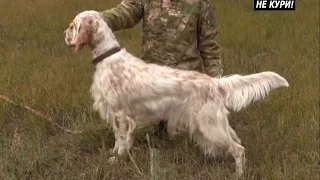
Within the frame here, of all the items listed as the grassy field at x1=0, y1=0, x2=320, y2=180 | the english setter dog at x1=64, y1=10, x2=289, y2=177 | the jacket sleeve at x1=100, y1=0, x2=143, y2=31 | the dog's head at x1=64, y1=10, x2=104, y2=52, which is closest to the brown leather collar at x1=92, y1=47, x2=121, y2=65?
the english setter dog at x1=64, y1=10, x2=289, y2=177

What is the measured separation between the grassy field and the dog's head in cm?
95

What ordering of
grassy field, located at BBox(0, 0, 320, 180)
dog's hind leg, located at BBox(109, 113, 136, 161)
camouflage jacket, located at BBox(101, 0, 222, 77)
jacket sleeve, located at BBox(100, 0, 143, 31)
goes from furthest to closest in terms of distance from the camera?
camouflage jacket, located at BBox(101, 0, 222, 77), jacket sleeve, located at BBox(100, 0, 143, 31), dog's hind leg, located at BBox(109, 113, 136, 161), grassy field, located at BBox(0, 0, 320, 180)

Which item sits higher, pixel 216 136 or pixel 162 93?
pixel 162 93

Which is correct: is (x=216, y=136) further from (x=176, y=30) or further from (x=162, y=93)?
(x=176, y=30)

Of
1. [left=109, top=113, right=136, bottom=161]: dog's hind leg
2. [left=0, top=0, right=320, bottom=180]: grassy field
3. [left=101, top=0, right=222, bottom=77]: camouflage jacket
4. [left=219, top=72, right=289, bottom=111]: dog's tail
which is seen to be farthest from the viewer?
[left=101, top=0, right=222, bottom=77]: camouflage jacket

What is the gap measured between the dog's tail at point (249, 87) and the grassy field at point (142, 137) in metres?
0.58

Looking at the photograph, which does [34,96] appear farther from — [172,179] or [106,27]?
[172,179]

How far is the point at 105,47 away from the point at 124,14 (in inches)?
23.0

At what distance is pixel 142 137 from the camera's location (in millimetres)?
4902

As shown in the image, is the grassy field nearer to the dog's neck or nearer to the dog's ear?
the dog's neck

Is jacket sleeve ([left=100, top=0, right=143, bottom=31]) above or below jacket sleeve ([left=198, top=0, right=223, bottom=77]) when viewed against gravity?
above

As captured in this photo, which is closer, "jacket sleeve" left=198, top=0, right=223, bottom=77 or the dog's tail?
the dog's tail

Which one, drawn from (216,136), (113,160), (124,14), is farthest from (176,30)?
(113,160)

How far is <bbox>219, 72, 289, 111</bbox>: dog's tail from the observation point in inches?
162
